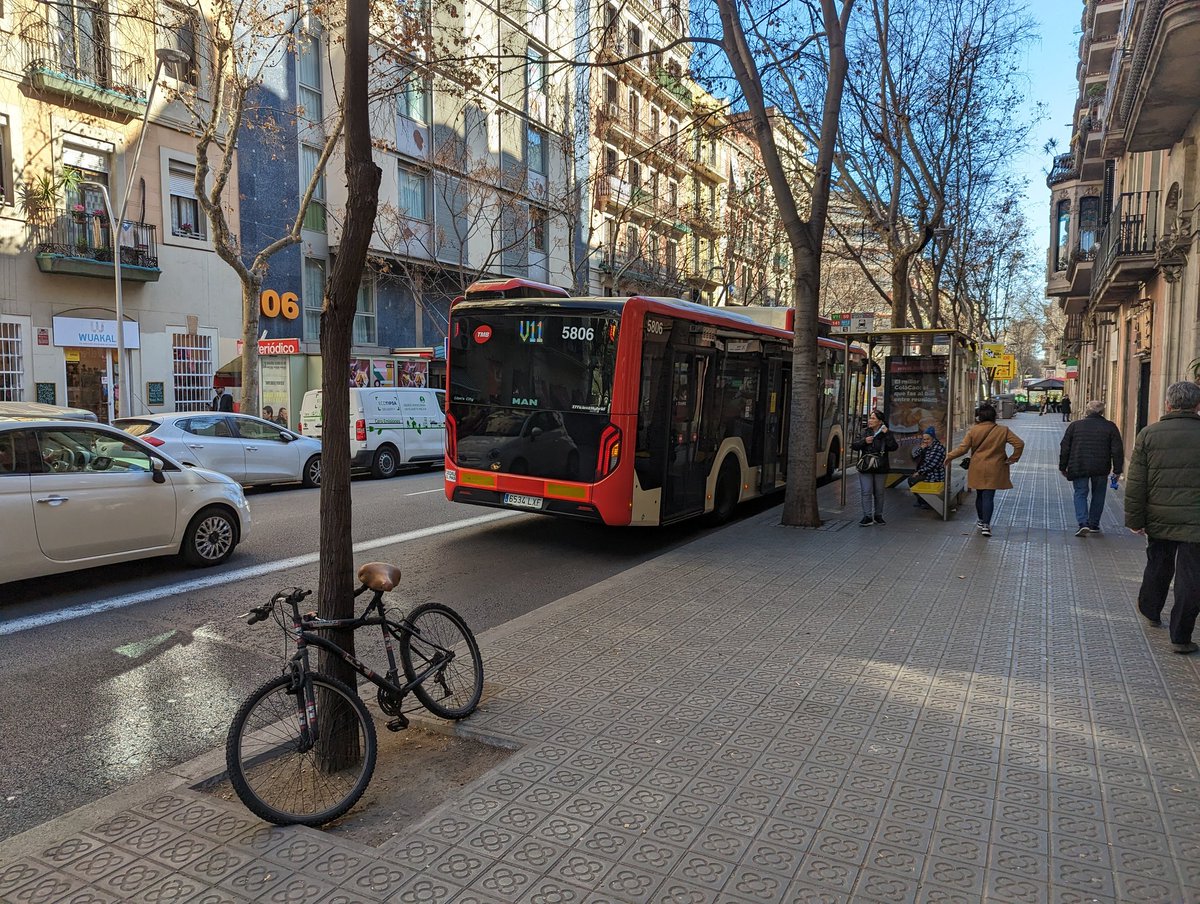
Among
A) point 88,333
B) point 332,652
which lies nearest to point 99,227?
point 88,333

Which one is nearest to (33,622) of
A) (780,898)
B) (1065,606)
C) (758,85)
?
(780,898)

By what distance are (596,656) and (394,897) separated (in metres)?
2.79

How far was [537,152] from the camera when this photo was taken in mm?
34438

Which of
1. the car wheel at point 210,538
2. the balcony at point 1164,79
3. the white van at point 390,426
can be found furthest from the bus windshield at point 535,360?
the balcony at point 1164,79

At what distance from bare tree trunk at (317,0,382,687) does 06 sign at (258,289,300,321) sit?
22.0 meters

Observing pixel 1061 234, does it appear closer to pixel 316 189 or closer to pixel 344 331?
pixel 316 189

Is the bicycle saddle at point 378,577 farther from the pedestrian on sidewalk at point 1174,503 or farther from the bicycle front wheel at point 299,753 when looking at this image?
the pedestrian on sidewalk at point 1174,503

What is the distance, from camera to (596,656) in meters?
5.65

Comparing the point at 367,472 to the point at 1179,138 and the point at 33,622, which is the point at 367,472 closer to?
the point at 33,622

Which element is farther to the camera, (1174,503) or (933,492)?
(933,492)

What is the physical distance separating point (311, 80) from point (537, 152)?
35.5 feet

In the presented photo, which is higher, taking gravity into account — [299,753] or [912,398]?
[912,398]

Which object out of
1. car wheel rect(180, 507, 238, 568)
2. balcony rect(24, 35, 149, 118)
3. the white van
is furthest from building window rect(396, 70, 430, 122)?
car wheel rect(180, 507, 238, 568)

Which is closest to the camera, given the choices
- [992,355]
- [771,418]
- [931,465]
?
[931,465]
